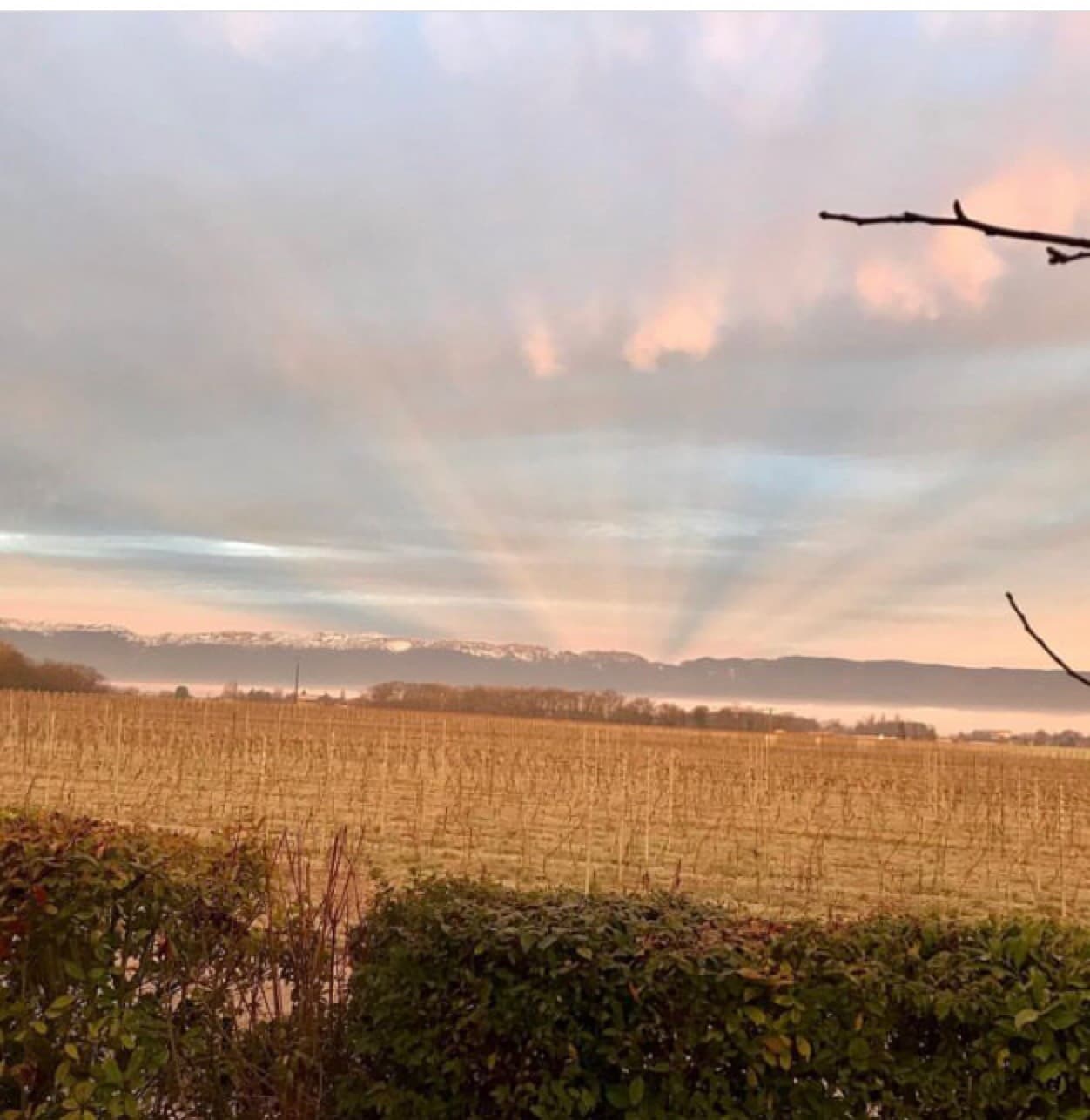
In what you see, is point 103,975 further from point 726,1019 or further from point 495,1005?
point 726,1019

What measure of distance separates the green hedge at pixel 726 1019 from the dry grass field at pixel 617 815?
6032 millimetres

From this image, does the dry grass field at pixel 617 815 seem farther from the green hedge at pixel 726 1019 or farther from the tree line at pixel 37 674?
the tree line at pixel 37 674

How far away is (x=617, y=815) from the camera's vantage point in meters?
20.8

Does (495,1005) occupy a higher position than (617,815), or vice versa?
(495,1005)

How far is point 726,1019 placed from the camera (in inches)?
102

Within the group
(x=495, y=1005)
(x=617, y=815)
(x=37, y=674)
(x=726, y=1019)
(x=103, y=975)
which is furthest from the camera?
(x=37, y=674)

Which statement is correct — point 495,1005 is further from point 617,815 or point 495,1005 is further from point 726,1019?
point 617,815

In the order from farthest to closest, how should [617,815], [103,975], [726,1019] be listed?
[617,815], [103,975], [726,1019]

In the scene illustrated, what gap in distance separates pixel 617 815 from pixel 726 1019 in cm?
1865

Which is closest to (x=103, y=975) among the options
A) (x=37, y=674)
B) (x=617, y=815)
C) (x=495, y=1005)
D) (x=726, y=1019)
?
(x=495, y=1005)

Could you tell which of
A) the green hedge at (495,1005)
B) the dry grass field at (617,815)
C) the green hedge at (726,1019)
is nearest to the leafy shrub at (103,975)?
the green hedge at (495,1005)

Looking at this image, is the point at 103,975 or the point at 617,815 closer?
the point at 103,975

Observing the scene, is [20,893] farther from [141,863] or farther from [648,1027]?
[648,1027]

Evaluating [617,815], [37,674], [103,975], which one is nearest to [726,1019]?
[103,975]
